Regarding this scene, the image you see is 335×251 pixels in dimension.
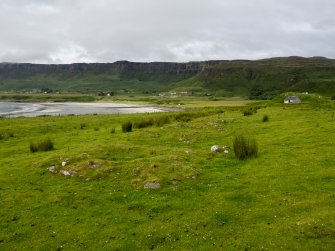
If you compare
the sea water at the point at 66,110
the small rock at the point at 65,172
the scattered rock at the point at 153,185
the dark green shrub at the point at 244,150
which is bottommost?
the sea water at the point at 66,110

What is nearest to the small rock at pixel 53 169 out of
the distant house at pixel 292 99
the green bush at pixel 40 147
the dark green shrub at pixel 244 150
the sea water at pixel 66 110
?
the green bush at pixel 40 147

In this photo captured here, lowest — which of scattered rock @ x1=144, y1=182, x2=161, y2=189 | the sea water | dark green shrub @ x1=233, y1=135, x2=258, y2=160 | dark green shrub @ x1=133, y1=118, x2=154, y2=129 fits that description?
the sea water

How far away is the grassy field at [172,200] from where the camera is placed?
14609mm

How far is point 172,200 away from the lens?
733 inches

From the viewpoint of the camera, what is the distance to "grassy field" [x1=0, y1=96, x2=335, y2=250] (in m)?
14.6

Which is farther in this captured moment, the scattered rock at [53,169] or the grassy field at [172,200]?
the scattered rock at [53,169]

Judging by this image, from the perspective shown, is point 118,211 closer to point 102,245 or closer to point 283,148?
point 102,245

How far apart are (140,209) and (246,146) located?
1162 centimetres

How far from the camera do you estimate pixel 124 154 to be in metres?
28.5

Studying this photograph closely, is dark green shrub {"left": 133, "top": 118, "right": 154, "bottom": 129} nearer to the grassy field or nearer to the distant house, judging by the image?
the grassy field

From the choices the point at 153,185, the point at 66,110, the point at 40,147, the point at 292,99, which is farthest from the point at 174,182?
the point at 66,110

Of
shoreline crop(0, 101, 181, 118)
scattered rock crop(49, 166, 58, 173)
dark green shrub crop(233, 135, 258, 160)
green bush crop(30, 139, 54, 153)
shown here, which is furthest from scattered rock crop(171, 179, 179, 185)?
shoreline crop(0, 101, 181, 118)

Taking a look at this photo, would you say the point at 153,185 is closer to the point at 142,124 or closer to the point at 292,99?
the point at 142,124

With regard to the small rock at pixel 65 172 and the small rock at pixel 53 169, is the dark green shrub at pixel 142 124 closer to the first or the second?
→ the small rock at pixel 53 169
